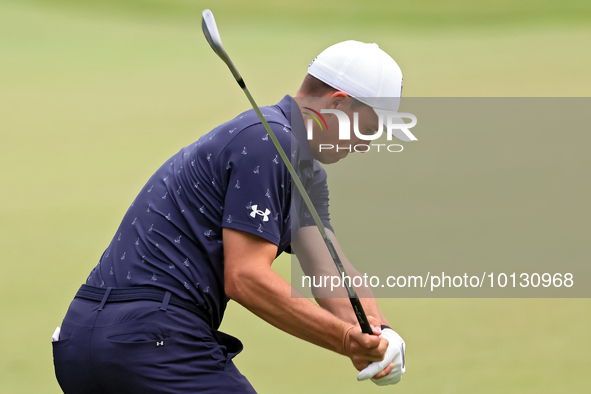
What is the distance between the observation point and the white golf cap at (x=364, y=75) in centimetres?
135

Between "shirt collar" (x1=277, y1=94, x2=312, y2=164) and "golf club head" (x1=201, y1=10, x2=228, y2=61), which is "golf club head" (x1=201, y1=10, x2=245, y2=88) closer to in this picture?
"golf club head" (x1=201, y1=10, x2=228, y2=61)

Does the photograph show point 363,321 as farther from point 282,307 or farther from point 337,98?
point 337,98

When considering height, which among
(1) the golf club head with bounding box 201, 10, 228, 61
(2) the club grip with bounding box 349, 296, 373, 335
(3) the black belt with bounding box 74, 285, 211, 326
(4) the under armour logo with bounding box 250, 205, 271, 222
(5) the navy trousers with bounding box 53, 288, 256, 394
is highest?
(1) the golf club head with bounding box 201, 10, 228, 61

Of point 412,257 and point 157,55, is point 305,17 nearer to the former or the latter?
point 157,55

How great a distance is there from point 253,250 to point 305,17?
6.05m

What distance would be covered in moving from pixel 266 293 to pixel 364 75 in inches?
19.8

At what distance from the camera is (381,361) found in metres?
1.27

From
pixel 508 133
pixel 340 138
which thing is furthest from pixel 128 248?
pixel 508 133

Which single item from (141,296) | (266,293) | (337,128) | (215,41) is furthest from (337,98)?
(141,296)

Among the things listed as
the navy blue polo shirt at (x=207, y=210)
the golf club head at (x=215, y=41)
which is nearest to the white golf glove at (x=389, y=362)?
the navy blue polo shirt at (x=207, y=210)

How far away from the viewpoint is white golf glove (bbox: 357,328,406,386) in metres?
1.25

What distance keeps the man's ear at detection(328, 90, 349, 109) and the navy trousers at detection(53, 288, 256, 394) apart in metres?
0.50

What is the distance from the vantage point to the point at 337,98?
1343mm

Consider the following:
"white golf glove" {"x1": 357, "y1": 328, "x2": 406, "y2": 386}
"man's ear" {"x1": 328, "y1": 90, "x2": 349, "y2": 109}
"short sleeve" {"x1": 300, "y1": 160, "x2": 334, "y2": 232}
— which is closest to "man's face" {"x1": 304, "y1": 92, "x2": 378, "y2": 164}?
"man's ear" {"x1": 328, "y1": 90, "x2": 349, "y2": 109}
